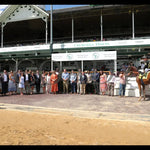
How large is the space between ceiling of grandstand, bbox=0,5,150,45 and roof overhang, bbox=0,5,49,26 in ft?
3.86

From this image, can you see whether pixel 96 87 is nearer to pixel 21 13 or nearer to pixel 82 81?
pixel 82 81

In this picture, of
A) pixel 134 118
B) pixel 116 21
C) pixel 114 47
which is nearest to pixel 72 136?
pixel 134 118

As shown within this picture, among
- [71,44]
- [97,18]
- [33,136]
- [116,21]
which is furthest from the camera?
[116,21]

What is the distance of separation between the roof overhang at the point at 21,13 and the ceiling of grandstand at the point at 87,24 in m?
1.18

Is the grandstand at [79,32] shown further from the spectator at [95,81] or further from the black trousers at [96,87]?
the black trousers at [96,87]

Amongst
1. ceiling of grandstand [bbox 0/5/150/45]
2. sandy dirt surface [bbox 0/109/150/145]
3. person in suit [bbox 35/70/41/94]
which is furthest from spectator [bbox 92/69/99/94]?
ceiling of grandstand [bbox 0/5/150/45]

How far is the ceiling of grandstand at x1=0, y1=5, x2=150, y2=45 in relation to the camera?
1570 centimetres

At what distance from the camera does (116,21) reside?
18.8m

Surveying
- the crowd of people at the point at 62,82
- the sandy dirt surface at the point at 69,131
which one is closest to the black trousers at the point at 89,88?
the crowd of people at the point at 62,82

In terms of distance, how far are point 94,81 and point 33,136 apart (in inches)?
307

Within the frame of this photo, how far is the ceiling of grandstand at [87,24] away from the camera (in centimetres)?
1570

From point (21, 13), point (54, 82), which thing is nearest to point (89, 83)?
point (54, 82)

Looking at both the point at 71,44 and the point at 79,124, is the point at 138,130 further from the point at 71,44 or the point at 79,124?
the point at 71,44

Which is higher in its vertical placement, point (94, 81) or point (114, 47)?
point (114, 47)
